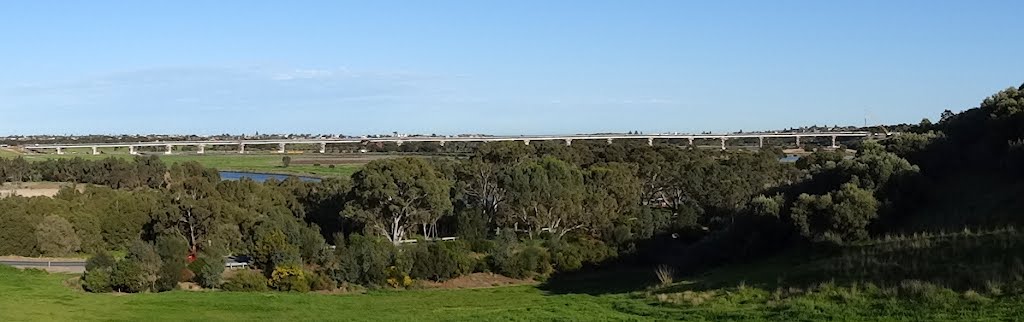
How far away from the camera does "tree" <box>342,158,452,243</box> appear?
5616 cm

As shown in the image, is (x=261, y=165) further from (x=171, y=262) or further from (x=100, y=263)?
(x=100, y=263)

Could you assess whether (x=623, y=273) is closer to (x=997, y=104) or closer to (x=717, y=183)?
(x=997, y=104)

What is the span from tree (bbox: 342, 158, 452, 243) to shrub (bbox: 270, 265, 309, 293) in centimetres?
1361

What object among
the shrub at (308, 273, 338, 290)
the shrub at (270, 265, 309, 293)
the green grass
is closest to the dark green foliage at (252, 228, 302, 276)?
the shrub at (270, 265, 309, 293)

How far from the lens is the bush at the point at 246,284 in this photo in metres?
41.4

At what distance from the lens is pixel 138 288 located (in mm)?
40125

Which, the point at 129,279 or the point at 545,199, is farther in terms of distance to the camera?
the point at 545,199

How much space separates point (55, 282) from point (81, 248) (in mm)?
17181

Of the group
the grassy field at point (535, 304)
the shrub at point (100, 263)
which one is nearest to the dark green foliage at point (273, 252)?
the grassy field at point (535, 304)

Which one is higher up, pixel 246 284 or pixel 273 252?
pixel 273 252

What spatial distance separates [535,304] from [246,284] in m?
17.3

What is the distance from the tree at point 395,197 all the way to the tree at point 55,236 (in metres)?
16.5

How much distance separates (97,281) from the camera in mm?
39469

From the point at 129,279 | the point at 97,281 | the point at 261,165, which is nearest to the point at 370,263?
the point at 129,279
